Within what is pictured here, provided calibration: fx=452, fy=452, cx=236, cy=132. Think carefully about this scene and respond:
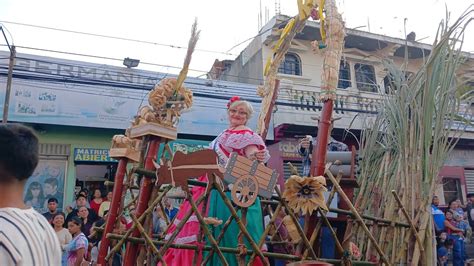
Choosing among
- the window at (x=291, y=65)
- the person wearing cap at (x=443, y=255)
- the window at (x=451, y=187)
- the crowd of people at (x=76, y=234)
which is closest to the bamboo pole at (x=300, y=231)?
the crowd of people at (x=76, y=234)

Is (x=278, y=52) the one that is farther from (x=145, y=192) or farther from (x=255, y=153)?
(x=145, y=192)

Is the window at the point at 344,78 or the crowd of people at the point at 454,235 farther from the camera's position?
the window at the point at 344,78

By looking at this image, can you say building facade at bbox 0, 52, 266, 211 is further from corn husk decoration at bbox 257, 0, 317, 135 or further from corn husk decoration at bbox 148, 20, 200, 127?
corn husk decoration at bbox 148, 20, 200, 127

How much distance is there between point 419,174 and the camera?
10.4ft

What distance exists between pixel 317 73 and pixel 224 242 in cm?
1074

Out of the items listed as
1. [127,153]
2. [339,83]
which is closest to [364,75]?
[339,83]

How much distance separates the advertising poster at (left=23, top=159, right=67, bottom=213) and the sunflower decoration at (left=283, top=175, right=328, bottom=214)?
284 inches

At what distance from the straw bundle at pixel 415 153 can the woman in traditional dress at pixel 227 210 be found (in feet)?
2.76

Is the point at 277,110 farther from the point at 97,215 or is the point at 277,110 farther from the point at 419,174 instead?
the point at 419,174

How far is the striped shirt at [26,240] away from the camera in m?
1.11

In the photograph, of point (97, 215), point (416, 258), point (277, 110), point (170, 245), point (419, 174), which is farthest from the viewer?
point (277, 110)

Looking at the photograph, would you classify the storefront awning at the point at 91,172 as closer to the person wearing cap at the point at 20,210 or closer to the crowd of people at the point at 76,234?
the crowd of people at the point at 76,234

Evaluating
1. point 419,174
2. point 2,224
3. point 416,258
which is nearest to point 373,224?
point 416,258

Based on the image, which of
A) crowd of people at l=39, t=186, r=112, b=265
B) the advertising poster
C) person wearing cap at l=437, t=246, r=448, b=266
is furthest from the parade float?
the advertising poster
